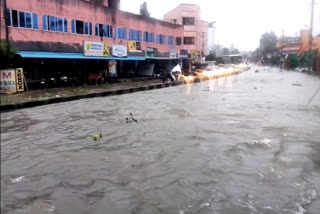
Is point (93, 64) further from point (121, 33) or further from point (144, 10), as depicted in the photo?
point (144, 10)

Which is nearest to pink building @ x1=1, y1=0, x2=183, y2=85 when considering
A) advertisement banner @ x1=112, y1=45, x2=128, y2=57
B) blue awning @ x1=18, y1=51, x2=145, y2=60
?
blue awning @ x1=18, y1=51, x2=145, y2=60

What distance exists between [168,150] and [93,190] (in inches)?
96.4

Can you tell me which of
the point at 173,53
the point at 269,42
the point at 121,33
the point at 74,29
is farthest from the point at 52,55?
the point at 269,42

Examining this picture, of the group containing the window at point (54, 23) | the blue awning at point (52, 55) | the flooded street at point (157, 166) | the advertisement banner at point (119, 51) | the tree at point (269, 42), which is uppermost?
the tree at point (269, 42)

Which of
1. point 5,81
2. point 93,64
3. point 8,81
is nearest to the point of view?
point 5,81

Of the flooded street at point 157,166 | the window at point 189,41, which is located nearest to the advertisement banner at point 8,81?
the flooded street at point 157,166

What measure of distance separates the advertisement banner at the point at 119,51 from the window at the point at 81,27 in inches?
122

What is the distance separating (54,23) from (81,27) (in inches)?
71.5

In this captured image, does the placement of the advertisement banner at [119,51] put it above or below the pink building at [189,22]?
below

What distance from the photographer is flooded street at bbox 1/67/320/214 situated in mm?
3997

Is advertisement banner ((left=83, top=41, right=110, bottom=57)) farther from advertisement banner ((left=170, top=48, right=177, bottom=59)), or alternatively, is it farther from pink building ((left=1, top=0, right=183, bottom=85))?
advertisement banner ((left=170, top=48, right=177, bottom=59))

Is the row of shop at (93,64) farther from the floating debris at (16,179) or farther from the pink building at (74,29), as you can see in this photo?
the floating debris at (16,179)

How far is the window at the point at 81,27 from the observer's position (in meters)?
21.0

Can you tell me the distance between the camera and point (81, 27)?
21.8m
